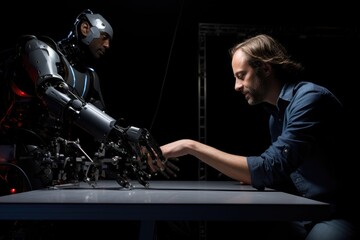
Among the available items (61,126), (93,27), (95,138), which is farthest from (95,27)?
(95,138)

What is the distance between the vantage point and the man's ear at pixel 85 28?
221 centimetres

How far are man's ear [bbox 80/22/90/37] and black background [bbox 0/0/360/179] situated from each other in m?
0.97

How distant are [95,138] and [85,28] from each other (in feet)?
3.56

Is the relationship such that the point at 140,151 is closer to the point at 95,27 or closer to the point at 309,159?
the point at 309,159

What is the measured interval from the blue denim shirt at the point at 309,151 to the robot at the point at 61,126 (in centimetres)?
37

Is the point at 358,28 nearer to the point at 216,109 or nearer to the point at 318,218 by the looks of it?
the point at 216,109

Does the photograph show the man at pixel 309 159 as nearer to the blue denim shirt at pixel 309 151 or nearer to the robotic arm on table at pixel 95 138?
the blue denim shirt at pixel 309 151

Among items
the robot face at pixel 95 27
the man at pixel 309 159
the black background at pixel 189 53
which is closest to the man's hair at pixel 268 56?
the man at pixel 309 159

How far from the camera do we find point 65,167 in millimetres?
1508

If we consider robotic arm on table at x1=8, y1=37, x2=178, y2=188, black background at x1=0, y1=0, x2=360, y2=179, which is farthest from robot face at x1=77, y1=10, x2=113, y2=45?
black background at x1=0, y1=0, x2=360, y2=179

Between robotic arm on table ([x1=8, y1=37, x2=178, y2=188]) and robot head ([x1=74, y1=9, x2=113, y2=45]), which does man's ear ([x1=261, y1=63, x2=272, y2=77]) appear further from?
robot head ([x1=74, y1=9, x2=113, y2=45])

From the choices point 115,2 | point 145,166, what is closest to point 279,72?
point 145,166

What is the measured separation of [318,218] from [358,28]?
3.05m

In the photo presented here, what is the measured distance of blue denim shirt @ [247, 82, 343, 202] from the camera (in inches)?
41.7
